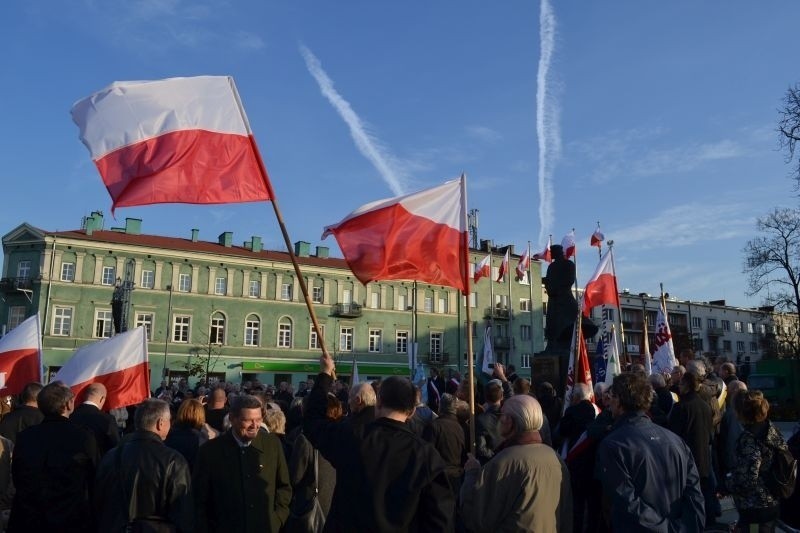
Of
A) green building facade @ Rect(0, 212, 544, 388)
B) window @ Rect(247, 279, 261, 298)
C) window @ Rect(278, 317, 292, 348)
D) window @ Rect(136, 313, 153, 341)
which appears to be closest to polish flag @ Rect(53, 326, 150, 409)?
green building facade @ Rect(0, 212, 544, 388)

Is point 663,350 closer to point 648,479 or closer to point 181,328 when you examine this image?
point 648,479

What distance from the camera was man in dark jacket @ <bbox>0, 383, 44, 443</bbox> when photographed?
23.6ft

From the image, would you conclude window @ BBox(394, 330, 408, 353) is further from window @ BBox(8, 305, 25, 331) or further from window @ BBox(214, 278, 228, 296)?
window @ BBox(8, 305, 25, 331)

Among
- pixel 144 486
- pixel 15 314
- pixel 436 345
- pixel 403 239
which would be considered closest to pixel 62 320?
pixel 15 314

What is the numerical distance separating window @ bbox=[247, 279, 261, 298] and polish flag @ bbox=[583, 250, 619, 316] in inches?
1775

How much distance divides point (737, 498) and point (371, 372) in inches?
2203

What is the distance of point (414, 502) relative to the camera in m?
3.64

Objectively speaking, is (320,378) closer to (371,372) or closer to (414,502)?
(414,502)

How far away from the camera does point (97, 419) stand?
6832mm

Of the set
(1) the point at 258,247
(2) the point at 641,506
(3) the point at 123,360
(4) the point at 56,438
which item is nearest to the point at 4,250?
(1) the point at 258,247

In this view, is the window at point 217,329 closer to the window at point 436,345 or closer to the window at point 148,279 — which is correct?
the window at point 148,279

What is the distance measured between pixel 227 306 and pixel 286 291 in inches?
208

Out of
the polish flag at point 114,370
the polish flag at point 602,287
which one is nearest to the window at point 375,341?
the polish flag at point 602,287

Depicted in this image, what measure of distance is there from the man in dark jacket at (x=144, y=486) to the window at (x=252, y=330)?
53486 millimetres
